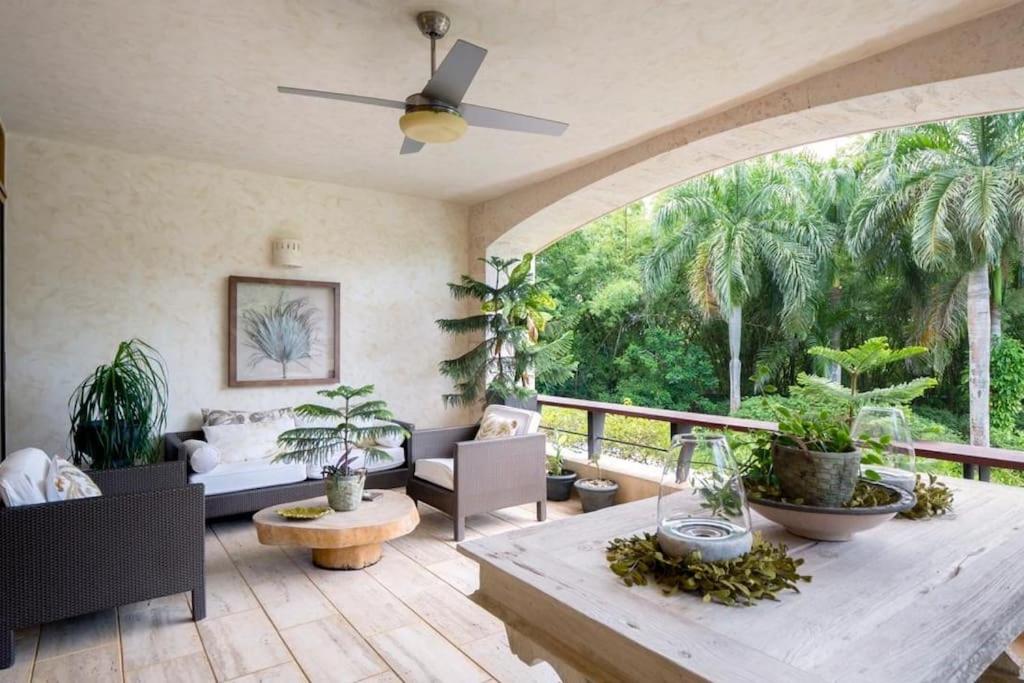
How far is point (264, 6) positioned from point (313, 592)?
2.75 m

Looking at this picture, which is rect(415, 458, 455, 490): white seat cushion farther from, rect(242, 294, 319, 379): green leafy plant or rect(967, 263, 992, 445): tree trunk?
rect(967, 263, 992, 445): tree trunk

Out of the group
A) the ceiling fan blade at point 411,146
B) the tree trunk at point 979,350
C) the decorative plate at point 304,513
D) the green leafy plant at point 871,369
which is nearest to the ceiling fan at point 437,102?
the ceiling fan blade at point 411,146

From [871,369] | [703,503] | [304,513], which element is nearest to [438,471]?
[304,513]

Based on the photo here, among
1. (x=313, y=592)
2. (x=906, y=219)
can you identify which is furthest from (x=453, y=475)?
(x=906, y=219)

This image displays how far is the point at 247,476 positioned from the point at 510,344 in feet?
7.02

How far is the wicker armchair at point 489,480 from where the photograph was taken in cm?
374

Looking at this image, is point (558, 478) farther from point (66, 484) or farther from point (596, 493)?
point (66, 484)

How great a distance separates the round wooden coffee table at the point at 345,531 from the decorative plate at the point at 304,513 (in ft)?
0.10

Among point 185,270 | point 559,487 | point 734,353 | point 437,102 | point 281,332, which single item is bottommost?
point 559,487

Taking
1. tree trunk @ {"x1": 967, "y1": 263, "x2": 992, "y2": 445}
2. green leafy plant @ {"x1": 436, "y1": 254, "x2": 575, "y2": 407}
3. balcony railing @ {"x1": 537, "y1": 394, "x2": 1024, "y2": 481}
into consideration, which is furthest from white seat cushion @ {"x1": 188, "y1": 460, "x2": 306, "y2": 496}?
tree trunk @ {"x1": 967, "y1": 263, "x2": 992, "y2": 445}

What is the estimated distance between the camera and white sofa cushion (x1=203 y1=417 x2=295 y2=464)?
4102 millimetres

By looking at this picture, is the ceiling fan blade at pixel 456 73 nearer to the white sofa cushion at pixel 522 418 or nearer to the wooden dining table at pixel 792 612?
the wooden dining table at pixel 792 612

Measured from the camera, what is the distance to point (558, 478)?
4.64 metres

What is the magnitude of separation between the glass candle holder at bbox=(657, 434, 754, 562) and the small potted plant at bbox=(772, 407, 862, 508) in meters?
0.21
